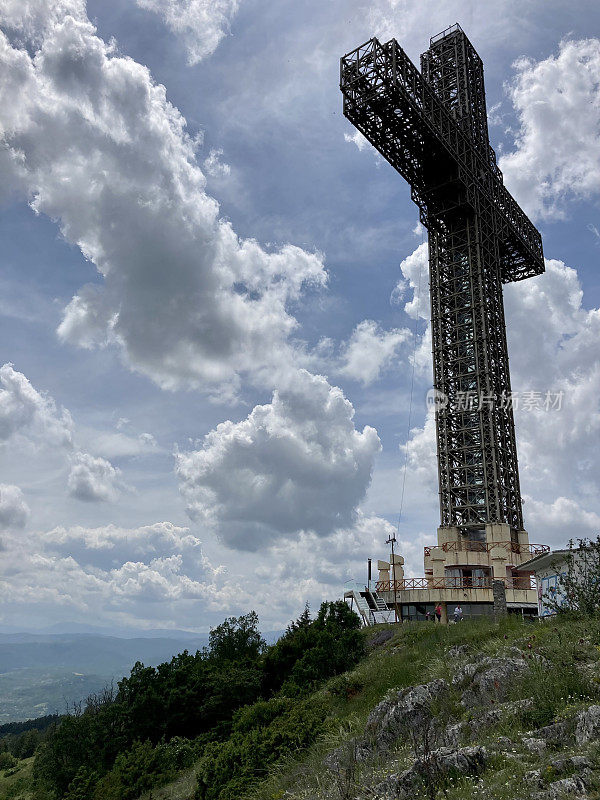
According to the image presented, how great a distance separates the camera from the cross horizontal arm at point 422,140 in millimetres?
56688

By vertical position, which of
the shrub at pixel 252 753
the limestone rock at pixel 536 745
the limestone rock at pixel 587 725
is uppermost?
the limestone rock at pixel 587 725

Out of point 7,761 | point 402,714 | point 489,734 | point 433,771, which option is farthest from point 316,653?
point 7,761

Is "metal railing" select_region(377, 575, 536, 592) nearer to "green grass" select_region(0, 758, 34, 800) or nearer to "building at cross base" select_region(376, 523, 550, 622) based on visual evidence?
"building at cross base" select_region(376, 523, 550, 622)

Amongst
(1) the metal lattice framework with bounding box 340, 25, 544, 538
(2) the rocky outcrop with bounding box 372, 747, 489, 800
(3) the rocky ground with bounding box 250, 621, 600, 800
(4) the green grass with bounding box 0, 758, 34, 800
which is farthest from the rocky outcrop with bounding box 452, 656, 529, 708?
(4) the green grass with bounding box 0, 758, 34, 800

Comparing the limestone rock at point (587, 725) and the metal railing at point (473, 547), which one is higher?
the metal railing at point (473, 547)

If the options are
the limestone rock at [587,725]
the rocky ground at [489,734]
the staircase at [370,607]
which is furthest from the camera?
the staircase at [370,607]

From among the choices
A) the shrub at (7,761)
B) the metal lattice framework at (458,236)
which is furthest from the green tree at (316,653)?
the shrub at (7,761)

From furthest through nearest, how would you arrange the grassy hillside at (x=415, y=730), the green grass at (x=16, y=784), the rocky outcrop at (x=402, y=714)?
the green grass at (x=16, y=784) → the rocky outcrop at (x=402, y=714) → the grassy hillside at (x=415, y=730)

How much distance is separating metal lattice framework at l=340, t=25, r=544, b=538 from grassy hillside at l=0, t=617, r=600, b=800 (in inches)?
958

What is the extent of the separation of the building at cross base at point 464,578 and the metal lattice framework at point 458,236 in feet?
7.66

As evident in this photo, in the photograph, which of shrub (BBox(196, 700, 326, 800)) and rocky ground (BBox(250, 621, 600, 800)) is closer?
rocky ground (BBox(250, 621, 600, 800))

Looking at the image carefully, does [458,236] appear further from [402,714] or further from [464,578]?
[402,714]

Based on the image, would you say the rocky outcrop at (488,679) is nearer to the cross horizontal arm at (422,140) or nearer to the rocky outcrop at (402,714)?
the rocky outcrop at (402,714)

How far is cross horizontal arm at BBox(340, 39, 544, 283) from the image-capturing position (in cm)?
5669
